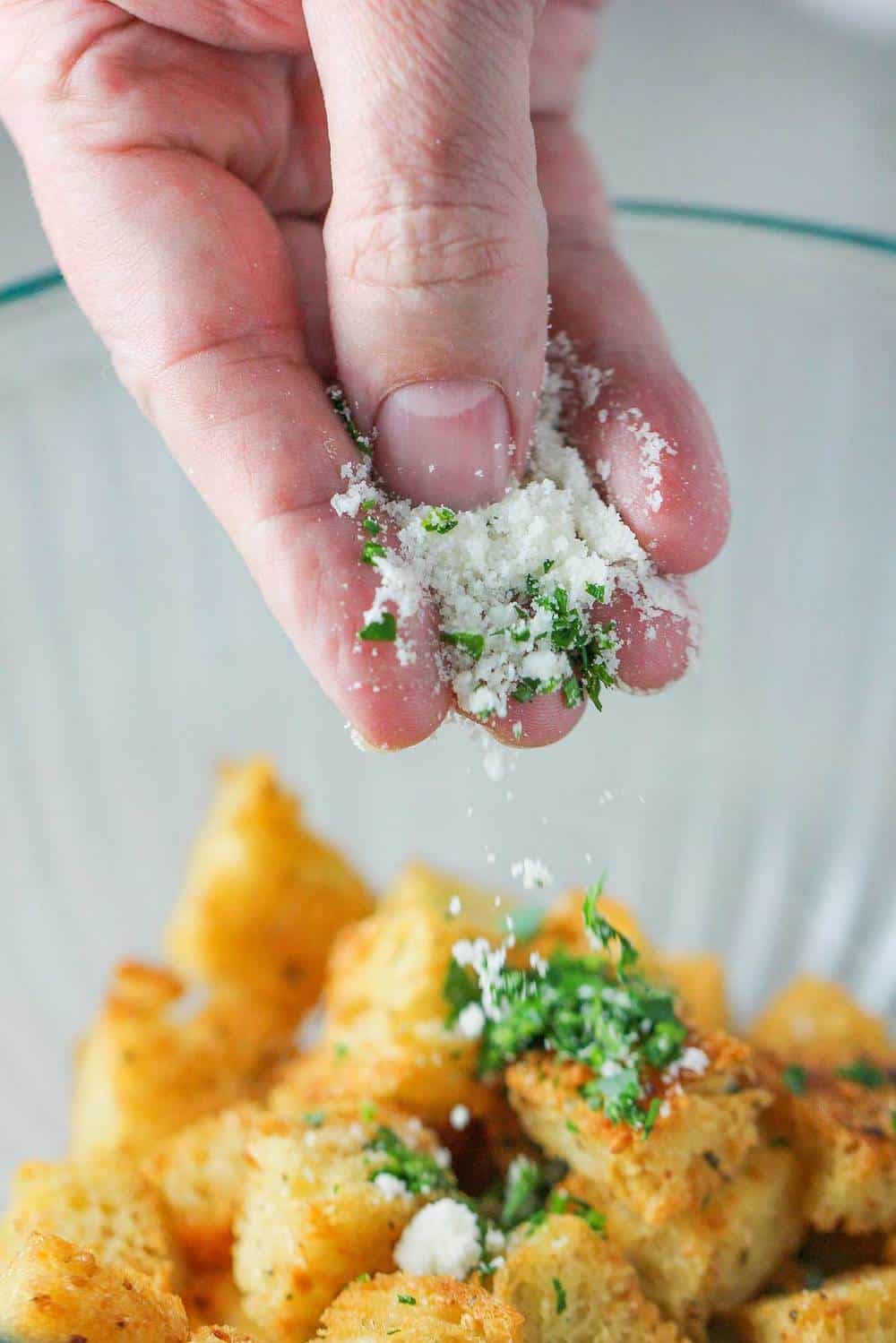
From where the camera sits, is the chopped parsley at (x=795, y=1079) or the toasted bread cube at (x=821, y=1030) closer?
the chopped parsley at (x=795, y=1079)

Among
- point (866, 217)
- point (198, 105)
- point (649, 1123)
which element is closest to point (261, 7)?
point (198, 105)

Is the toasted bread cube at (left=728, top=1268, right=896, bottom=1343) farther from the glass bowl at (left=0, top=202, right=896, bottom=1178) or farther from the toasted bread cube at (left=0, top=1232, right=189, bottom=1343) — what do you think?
the glass bowl at (left=0, top=202, right=896, bottom=1178)

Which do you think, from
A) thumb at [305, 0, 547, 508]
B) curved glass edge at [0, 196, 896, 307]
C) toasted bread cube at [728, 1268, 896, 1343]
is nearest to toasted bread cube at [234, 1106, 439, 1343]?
toasted bread cube at [728, 1268, 896, 1343]

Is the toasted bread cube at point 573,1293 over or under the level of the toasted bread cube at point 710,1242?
over

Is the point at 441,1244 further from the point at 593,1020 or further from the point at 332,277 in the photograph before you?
the point at 332,277

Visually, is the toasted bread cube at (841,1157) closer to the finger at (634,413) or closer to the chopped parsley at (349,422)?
the finger at (634,413)

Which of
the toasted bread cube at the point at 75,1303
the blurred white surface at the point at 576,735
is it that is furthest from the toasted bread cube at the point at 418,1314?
the blurred white surface at the point at 576,735

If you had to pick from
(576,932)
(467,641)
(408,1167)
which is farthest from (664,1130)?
(467,641)
